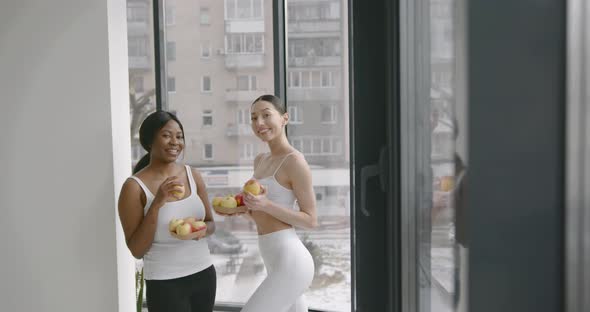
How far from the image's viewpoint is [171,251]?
2.32 metres

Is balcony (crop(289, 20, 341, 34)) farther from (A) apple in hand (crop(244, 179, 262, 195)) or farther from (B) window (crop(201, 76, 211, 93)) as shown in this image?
(A) apple in hand (crop(244, 179, 262, 195))

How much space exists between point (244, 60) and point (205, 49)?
0.93 feet

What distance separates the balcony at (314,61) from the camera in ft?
10.3

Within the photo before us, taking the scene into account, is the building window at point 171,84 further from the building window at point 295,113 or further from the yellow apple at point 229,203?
the yellow apple at point 229,203

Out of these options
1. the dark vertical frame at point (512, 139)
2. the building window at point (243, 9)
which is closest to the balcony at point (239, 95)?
the building window at point (243, 9)

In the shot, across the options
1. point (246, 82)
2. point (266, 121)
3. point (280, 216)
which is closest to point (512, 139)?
point (280, 216)

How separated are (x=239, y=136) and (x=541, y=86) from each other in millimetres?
3015

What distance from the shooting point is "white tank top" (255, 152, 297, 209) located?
7.78 ft

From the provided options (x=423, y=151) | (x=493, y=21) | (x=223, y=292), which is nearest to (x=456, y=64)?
(x=493, y=21)

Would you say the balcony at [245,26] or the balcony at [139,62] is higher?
the balcony at [245,26]

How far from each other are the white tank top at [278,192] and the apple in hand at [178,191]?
0.37 m

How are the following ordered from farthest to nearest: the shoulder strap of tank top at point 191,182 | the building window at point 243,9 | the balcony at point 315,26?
the building window at point 243,9
the balcony at point 315,26
the shoulder strap of tank top at point 191,182

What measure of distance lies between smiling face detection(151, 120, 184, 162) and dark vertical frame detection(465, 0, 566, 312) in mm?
1951

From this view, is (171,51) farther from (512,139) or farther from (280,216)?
(512,139)
